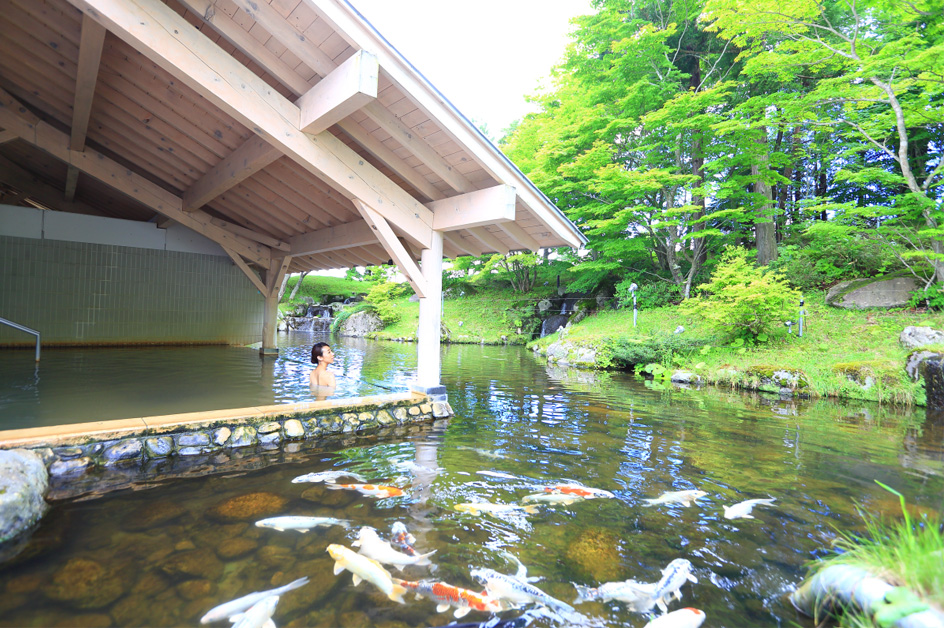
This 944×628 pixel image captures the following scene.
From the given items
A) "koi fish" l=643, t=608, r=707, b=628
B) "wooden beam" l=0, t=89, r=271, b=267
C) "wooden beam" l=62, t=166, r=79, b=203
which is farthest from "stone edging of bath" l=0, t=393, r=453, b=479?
"wooden beam" l=62, t=166, r=79, b=203

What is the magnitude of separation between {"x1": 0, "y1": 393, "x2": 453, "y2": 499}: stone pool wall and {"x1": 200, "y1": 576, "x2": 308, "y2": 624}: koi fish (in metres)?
1.92

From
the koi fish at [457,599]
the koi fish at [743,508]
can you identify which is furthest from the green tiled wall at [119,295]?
the koi fish at [743,508]

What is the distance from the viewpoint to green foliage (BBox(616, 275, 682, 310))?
14.4 meters

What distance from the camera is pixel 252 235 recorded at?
9.05 metres

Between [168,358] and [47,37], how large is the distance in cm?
585

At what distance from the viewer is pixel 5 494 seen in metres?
2.45

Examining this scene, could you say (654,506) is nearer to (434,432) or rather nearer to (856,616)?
(856,616)

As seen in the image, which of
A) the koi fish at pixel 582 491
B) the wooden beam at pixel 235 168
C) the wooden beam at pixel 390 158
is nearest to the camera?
the koi fish at pixel 582 491

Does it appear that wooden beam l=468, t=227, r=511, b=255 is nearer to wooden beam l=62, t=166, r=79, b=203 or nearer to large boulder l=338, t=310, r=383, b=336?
wooden beam l=62, t=166, r=79, b=203

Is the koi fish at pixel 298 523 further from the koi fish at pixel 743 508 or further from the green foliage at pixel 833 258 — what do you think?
the green foliage at pixel 833 258

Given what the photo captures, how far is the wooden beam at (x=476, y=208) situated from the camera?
4.76 m

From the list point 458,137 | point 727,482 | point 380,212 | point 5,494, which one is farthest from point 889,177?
point 5,494

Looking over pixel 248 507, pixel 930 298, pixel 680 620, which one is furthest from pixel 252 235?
pixel 930 298

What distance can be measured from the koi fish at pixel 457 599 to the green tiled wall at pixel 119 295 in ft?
37.2
